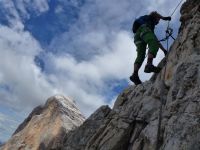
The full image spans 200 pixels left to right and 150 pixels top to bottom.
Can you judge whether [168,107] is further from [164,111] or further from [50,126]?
[50,126]

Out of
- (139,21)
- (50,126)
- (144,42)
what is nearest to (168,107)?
(144,42)

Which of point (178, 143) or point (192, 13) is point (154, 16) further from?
point (178, 143)

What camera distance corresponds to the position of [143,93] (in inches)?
722

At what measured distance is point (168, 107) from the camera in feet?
42.6

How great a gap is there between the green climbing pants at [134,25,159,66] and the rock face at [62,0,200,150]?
2.84ft

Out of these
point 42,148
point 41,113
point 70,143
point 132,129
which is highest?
point 41,113

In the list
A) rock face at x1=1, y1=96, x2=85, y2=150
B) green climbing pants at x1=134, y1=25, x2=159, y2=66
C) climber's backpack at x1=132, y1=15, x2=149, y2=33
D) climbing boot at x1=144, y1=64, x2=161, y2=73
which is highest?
rock face at x1=1, y1=96, x2=85, y2=150

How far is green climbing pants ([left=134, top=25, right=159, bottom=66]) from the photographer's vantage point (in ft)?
57.9

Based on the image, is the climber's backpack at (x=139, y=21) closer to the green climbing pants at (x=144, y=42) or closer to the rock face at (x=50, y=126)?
the green climbing pants at (x=144, y=42)

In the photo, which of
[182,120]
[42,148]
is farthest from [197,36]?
[42,148]

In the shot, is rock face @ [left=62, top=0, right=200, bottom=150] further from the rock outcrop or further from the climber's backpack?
the climber's backpack

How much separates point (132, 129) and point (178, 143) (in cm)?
526

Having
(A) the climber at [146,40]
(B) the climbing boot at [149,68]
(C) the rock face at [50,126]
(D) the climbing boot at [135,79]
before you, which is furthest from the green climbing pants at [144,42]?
(C) the rock face at [50,126]

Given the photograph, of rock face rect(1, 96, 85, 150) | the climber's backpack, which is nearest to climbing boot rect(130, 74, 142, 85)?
the climber's backpack
